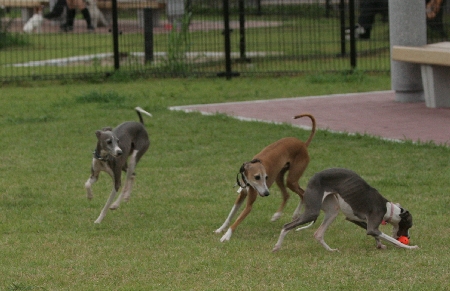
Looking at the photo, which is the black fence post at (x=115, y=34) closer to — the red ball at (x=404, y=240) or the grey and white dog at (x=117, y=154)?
the grey and white dog at (x=117, y=154)

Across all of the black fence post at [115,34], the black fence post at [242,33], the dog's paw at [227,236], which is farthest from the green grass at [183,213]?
the black fence post at [242,33]

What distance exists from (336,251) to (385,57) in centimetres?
1239

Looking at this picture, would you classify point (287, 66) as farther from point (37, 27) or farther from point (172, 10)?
point (37, 27)

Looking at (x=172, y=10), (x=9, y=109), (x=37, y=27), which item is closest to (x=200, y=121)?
(x=9, y=109)

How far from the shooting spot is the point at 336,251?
6449 mm

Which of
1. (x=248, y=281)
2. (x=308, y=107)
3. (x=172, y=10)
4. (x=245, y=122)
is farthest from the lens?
(x=172, y=10)

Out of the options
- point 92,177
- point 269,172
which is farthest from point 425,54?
point 92,177

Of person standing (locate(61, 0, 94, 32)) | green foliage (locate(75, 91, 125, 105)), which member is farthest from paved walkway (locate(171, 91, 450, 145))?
person standing (locate(61, 0, 94, 32))

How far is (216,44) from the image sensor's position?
18250mm

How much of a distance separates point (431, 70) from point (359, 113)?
113 centimetres

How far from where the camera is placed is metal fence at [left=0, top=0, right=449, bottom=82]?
1684 cm

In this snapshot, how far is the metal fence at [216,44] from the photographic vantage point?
16.8 meters

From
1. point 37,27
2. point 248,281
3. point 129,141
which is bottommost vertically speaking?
point 248,281

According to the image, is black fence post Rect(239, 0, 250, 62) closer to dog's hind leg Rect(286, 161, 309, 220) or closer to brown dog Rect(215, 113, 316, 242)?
brown dog Rect(215, 113, 316, 242)
